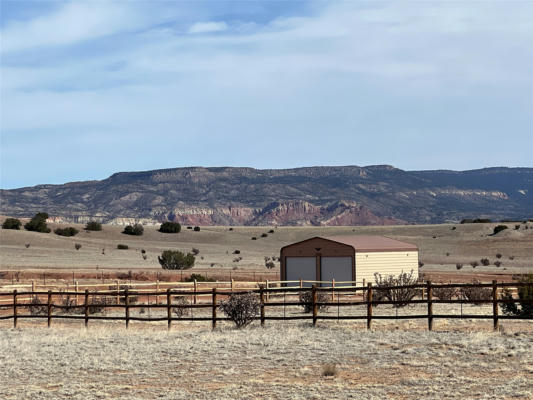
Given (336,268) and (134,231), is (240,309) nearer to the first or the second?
(336,268)

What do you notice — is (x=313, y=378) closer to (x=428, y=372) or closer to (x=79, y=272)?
(x=428, y=372)

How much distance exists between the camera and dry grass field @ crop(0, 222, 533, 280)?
73.9 m

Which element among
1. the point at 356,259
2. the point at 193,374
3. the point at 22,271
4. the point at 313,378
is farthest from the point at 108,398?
the point at 22,271

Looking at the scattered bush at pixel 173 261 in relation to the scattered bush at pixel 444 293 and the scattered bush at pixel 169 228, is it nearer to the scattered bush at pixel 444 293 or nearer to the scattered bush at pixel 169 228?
the scattered bush at pixel 444 293

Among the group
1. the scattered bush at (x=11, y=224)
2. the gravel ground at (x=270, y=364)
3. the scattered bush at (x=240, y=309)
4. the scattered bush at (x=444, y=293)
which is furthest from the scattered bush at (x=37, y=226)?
the scattered bush at (x=240, y=309)

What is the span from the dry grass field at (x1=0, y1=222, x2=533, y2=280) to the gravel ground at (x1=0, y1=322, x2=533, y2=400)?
38.2m

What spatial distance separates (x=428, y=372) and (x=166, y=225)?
10954 cm

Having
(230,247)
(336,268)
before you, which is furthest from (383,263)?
(230,247)

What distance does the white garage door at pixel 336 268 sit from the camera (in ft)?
150

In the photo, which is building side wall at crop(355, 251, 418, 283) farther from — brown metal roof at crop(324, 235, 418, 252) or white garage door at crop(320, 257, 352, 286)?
white garage door at crop(320, 257, 352, 286)

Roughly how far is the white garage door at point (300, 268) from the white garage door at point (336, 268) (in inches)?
25.7

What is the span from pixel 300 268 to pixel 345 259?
3070 mm

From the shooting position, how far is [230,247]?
112 metres

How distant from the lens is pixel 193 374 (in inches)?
741
